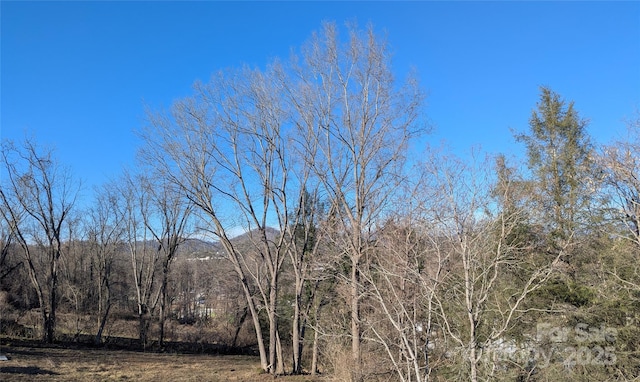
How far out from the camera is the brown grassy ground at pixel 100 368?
11.4 meters

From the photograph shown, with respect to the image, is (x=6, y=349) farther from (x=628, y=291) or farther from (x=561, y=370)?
(x=628, y=291)

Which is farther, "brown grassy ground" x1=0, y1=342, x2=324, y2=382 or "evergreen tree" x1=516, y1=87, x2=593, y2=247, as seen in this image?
"evergreen tree" x1=516, y1=87, x2=593, y2=247

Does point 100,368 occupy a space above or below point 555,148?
below

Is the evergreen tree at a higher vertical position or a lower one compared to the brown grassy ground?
higher

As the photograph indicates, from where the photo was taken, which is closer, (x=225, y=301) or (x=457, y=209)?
(x=457, y=209)

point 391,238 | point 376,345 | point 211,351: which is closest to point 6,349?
point 211,351

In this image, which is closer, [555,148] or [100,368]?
[100,368]

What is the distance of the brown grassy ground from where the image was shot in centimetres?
1136

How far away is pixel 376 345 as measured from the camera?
10633 millimetres

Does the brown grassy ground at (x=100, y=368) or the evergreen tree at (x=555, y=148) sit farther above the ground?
the evergreen tree at (x=555, y=148)

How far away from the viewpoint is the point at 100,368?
13273 millimetres

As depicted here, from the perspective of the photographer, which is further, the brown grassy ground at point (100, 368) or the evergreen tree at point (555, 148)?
the evergreen tree at point (555, 148)

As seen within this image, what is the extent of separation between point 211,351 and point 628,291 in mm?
20905

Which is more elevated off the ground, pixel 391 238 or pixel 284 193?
pixel 284 193
